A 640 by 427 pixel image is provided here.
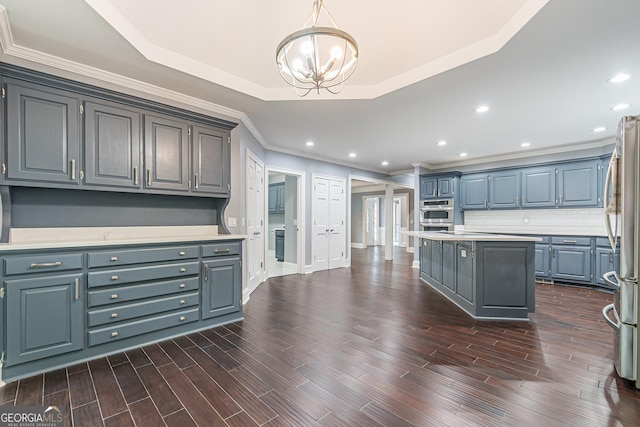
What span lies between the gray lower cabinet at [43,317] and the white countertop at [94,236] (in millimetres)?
255

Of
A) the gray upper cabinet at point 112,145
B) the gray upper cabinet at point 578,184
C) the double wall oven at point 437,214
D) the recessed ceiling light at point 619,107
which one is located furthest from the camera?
the double wall oven at point 437,214

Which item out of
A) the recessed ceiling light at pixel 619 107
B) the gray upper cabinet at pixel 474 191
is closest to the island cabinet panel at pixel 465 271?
the recessed ceiling light at pixel 619 107

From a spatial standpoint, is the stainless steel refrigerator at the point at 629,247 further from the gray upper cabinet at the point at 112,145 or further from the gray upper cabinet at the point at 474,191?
the gray upper cabinet at the point at 474,191

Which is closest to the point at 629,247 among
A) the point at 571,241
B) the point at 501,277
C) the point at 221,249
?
the point at 501,277

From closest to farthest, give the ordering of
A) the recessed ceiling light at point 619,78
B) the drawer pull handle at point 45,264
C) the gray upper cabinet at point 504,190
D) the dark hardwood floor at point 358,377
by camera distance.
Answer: the dark hardwood floor at point 358,377 → the drawer pull handle at point 45,264 → the recessed ceiling light at point 619,78 → the gray upper cabinet at point 504,190

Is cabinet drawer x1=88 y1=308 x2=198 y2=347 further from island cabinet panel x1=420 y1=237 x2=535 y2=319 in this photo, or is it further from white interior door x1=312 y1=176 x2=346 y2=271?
white interior door x1=312 y1=176 x2=346 y2=271

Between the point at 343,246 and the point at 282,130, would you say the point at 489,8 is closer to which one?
the point at 282,130

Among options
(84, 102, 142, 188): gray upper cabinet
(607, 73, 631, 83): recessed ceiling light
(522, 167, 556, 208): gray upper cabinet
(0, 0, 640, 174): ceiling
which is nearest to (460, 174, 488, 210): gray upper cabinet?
(522, 167, 556, 208): gray upper cabinet

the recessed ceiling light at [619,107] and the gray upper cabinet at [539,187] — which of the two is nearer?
the recessed ceiling light at [619,107]

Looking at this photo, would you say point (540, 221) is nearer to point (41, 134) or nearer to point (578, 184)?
point (578, 184)

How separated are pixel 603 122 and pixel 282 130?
4.65m

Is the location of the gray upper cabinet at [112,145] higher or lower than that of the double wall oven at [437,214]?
higher

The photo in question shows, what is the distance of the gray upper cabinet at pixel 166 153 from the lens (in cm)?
289

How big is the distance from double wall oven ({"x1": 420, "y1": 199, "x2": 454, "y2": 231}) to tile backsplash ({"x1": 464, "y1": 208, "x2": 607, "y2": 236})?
1.58ft
